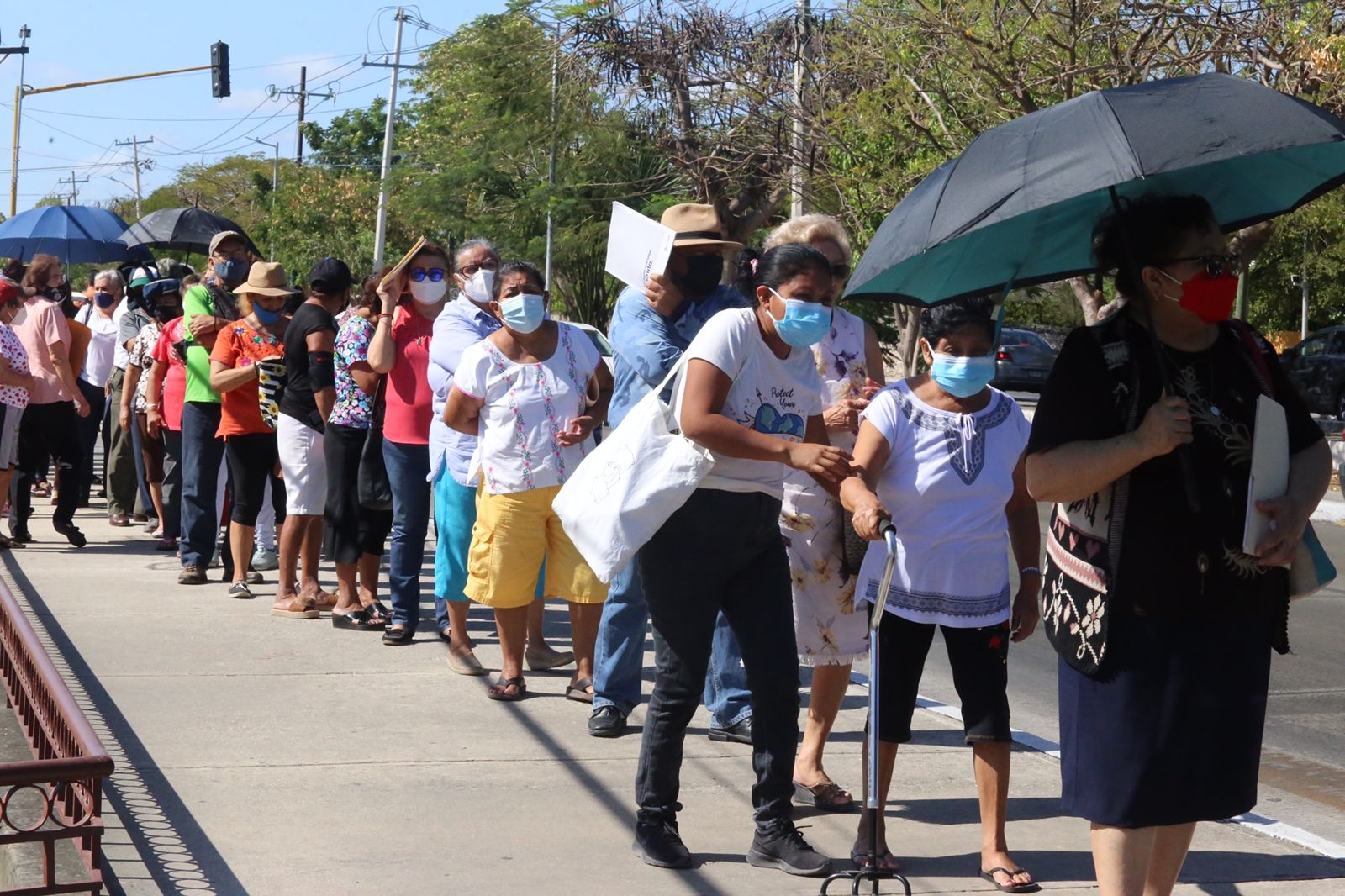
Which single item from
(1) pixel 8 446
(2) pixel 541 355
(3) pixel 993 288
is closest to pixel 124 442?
(1) pixel 8 446

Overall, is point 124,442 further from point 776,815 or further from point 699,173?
point 699,173

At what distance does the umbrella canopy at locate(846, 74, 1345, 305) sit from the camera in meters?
3.39

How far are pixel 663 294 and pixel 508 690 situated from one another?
2064 millimetres

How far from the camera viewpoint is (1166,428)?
10.8 ft

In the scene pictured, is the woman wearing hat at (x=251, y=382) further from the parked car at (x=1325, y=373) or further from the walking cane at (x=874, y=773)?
the parked car at (x=1325, y=373)

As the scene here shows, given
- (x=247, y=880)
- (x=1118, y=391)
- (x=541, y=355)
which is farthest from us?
(x=541, y=355)

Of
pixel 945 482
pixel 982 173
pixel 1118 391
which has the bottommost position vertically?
pixel 945 482

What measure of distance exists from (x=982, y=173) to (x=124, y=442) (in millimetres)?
10389

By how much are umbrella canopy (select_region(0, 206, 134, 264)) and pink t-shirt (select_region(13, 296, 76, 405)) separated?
3.22 metres

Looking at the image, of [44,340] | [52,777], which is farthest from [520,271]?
[44,340]

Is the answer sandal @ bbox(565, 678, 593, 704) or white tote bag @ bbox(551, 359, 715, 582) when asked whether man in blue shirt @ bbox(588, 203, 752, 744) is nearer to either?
sandal @ bbox(565, 678, 593, 704)

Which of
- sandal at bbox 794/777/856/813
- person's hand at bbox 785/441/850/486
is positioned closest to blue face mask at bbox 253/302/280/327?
sandal at bbox 794/777/856/813

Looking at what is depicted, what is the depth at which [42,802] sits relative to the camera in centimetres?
511

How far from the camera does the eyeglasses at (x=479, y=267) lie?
762 centimetres
